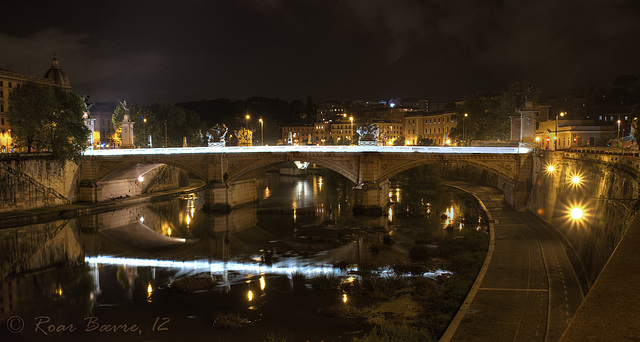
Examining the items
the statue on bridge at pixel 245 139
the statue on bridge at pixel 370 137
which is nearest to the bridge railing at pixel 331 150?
the statue on bridge at pixel 370 137

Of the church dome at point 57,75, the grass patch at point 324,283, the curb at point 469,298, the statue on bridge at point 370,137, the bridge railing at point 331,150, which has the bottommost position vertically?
the grass patch at point 324,283

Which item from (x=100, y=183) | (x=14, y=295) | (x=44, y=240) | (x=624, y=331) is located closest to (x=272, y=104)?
(x=100, y=183)

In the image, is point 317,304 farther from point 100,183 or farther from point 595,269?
point 100,183

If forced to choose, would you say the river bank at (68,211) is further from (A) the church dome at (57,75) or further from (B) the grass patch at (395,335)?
(B) the grass patch at (395,335)

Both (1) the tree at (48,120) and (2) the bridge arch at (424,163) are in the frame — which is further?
(1) the tree at (48,120)

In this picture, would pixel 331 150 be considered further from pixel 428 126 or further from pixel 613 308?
pixel 428 126

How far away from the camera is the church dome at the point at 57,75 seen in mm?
60809

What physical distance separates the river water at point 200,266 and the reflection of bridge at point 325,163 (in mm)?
2097

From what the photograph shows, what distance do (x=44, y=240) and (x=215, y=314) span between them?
63.0 ft

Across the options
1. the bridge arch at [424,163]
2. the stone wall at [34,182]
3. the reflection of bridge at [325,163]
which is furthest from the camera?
the stone wall at [34,182]

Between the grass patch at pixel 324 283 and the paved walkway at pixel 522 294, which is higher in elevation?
the paved walkway at pixel 522 294

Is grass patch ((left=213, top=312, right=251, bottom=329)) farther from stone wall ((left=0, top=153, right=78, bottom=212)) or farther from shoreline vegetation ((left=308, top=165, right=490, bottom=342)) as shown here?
stone wall ((left=0, top=153, right=78, bottom=212))

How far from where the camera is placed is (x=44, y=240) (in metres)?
30.1

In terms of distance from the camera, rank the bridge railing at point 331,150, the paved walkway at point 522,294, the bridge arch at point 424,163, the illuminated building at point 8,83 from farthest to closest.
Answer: the illuminated building at point 8,83 < the bridge railing at point 331,150 < the bridge arch at point 424,163 < the paved walkway at point 522,294
